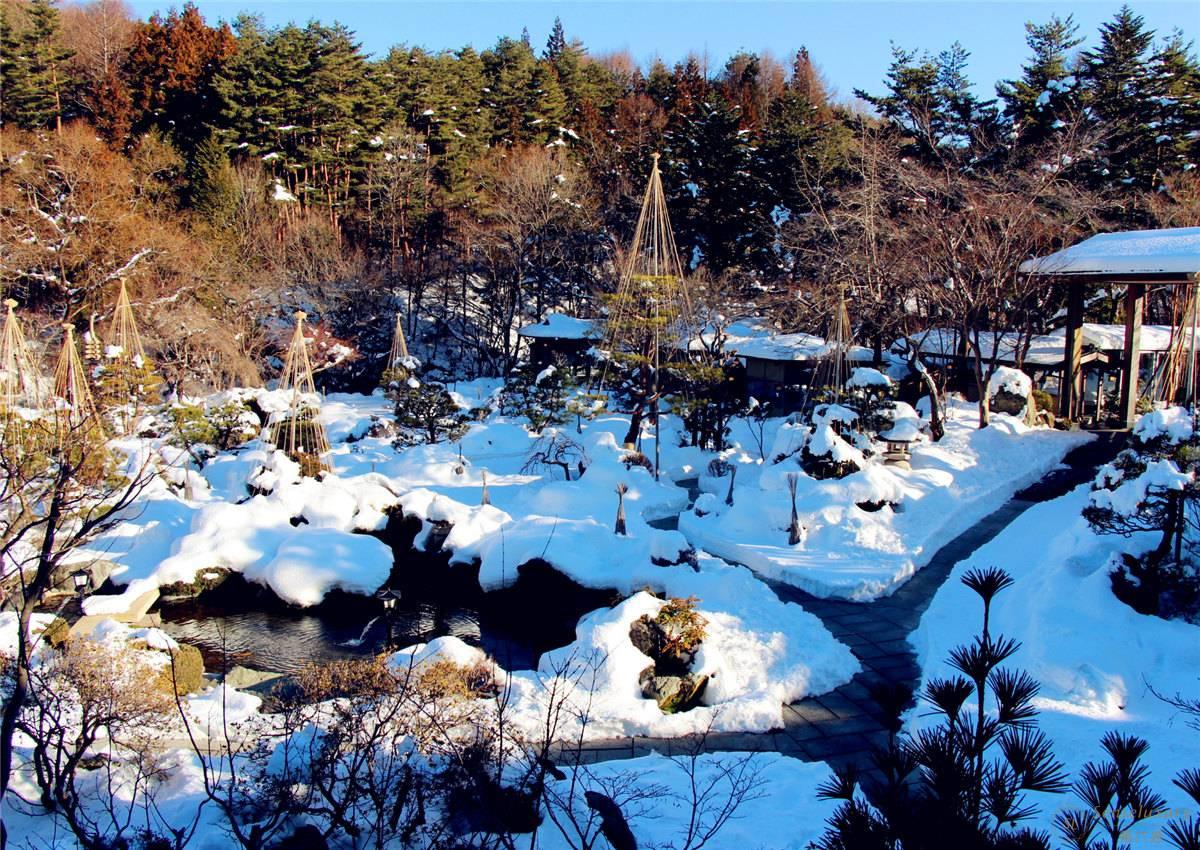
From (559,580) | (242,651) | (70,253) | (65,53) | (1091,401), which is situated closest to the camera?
(242,651)

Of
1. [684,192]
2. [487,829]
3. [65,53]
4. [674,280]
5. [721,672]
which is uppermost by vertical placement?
[65,53]

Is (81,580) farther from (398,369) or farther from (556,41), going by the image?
(556,41)

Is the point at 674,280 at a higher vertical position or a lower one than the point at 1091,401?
higher

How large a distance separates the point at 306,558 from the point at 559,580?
3.12 metres

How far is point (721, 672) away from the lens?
6945 mm

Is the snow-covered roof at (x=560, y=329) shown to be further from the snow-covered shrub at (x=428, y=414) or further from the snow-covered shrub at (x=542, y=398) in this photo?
the snow-covered shrub at (x=428, y=414)

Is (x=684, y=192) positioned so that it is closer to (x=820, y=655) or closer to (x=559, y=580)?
(x=559, y=580)

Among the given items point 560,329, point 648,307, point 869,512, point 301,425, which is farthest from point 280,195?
point 869,512

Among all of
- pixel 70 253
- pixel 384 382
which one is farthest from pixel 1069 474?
pixel 70 253

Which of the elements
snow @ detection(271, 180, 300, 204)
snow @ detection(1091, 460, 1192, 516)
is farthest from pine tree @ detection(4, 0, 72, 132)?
snow @ detection(1091, 460, 1192, 516)

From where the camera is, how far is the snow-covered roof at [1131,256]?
37.4 ft

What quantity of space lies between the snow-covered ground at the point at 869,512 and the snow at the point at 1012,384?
1261 mm

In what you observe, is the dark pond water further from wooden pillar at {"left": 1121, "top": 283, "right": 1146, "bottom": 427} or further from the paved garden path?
wooden pillar at {"left": 1121, "top": 283, "right": 1146, "bottom": 427}

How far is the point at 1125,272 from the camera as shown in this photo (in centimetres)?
1189
